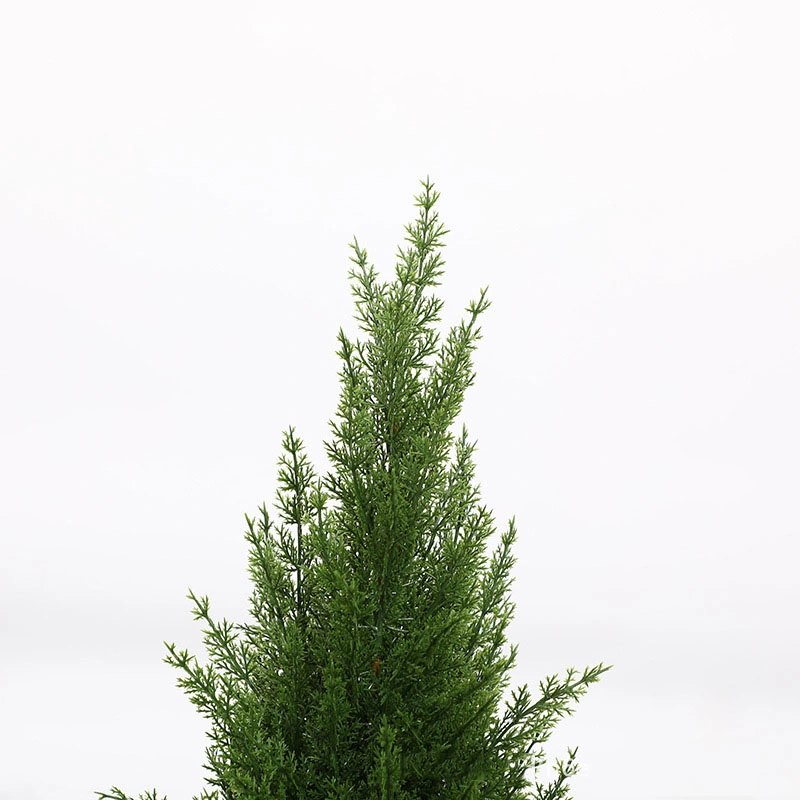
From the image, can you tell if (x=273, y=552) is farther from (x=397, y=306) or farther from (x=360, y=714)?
(x=397, y=306)

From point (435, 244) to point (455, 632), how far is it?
2183mm

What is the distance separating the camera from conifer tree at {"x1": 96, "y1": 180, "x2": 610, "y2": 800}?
462 cm

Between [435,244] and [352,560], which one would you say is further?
[435,244]

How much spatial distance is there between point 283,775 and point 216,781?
1.64 feet

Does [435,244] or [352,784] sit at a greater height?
[435,244]

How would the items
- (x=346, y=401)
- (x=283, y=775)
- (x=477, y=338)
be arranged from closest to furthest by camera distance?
(x=283, y=775) < (x=346, y=401) < (x=477, y=338)

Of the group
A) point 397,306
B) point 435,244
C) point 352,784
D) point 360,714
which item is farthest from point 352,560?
point 435,244

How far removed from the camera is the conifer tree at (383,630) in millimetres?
4625

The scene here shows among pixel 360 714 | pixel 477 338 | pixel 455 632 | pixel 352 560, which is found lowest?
pixel 360 714

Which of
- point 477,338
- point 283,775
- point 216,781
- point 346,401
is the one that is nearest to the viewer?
point 283,775

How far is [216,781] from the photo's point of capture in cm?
484

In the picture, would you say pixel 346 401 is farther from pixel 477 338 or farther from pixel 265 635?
pixel 265 635

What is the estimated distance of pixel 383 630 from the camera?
478 cm

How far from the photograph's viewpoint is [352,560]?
197 inches
